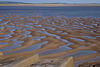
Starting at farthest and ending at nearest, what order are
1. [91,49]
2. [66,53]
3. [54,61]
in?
[91,49] → [66,53] → [54,61]

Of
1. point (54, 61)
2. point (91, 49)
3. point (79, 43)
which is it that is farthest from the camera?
point (79, 43)

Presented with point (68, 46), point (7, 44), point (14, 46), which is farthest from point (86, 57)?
point (7, 44)

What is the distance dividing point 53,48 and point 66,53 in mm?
558

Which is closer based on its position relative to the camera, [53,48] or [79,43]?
[53,48]

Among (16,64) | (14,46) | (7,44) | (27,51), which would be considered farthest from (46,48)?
(16,64)

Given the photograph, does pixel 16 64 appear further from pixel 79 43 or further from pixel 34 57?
pixel 79 43

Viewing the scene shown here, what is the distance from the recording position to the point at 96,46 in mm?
4902

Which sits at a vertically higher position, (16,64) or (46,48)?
(16,64)

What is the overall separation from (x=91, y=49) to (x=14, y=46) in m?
2.03

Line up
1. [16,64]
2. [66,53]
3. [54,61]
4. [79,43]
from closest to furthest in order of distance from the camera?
1. [16,64]
2. [54,61]
3. [66,53]
4. [79,43]

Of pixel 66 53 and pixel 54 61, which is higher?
pixel 54 61

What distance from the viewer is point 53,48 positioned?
476 cm

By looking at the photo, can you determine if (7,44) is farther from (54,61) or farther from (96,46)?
(54,61)

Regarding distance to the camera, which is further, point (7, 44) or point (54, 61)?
point (7, 44)
